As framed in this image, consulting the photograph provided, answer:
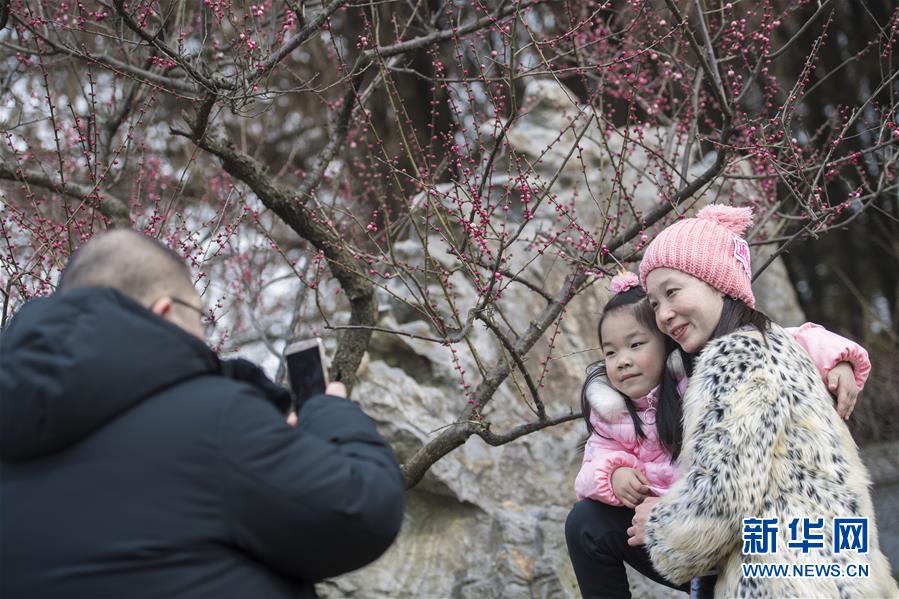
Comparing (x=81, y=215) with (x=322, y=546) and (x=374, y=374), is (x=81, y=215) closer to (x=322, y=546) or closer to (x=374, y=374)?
(x=374, y=374)

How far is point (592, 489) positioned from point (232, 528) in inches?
55.7

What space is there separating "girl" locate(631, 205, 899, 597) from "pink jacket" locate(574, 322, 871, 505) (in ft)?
0.61

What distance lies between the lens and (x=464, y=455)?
170 inches

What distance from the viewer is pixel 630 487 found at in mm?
2746

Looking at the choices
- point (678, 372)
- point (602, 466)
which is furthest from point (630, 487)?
point (678, 372)

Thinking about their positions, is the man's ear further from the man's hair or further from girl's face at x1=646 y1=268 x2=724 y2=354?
girl's face at x1=646 y1=268 x2=724 y2=354

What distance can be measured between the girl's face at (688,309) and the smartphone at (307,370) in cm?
112

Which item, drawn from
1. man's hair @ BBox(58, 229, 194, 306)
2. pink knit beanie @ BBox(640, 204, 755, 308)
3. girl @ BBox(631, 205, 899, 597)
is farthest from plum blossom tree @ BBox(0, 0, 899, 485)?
man's hair @ BBox(58, 229, 194, 306)

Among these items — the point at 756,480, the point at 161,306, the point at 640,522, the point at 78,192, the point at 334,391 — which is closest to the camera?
the point at 161,306

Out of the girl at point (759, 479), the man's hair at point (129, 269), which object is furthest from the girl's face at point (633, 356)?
the man's hair at point (129, 269)

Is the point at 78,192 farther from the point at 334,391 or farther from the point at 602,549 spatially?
the point at 602,549

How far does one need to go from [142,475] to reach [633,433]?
5.44 ft

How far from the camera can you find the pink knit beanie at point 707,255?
274 centimetres

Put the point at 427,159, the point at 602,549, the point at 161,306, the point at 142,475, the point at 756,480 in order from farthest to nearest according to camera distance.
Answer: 1. the point at 427,159
2. the point at 602,549
3. the point at 756,480
4. the point at 161,306
5. the point at 142,475
